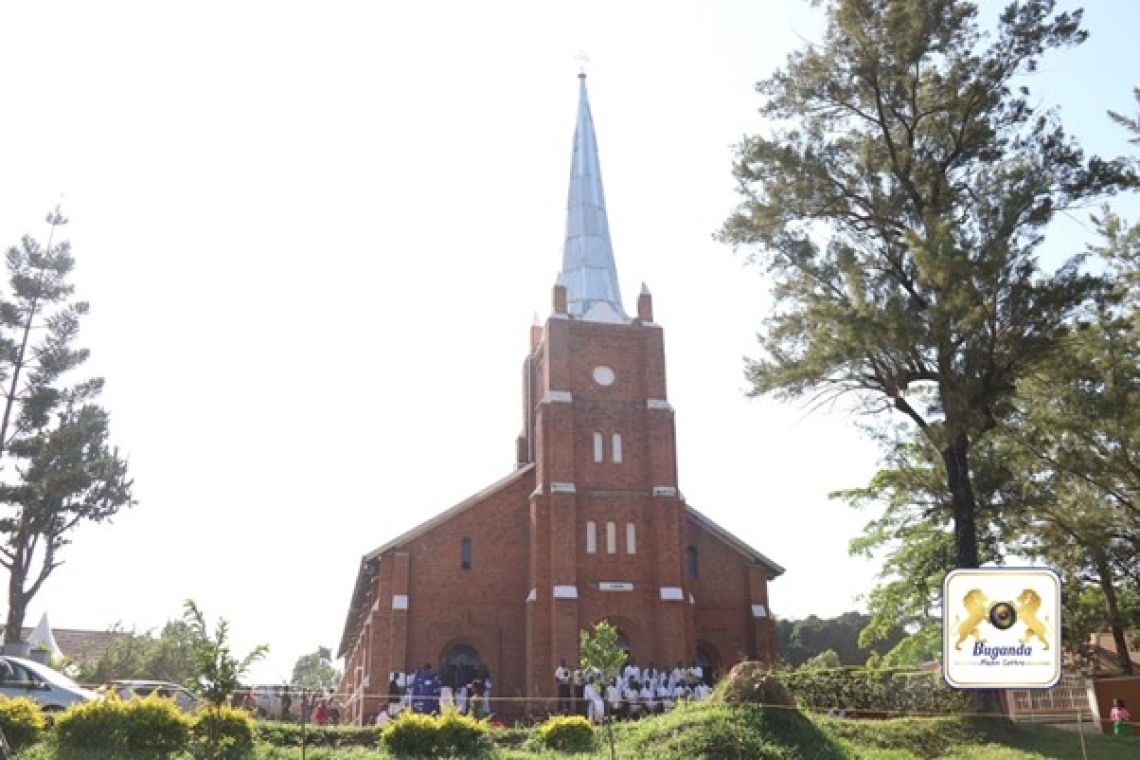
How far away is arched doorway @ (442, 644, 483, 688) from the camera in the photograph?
1214 inches

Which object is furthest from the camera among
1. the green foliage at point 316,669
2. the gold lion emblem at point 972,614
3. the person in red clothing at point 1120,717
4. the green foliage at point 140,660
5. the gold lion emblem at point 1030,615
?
the green foliage at point 316,669

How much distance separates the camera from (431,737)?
52.6 feet

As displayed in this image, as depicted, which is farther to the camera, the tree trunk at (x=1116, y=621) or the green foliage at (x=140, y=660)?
the green foliage at (x=140, y=660)

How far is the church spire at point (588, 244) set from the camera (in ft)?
118

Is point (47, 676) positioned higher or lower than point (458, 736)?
higher

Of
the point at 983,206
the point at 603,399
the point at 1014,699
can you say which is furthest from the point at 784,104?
the point at 1014,699

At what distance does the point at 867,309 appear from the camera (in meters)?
19.3

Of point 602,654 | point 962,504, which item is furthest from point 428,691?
point 962,504

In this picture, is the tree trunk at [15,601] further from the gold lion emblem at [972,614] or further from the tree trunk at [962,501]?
the gold lion emblem at [972,614]

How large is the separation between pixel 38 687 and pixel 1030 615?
17.8m

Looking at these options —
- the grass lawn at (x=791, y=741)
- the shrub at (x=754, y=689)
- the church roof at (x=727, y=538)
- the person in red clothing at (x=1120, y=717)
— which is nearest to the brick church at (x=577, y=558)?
the church roof at (x=727, y=538)

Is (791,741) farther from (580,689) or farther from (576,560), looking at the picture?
(576,560)

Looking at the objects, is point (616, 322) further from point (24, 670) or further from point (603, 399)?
point (24, 670)

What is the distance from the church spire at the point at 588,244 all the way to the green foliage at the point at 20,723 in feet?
74.4
